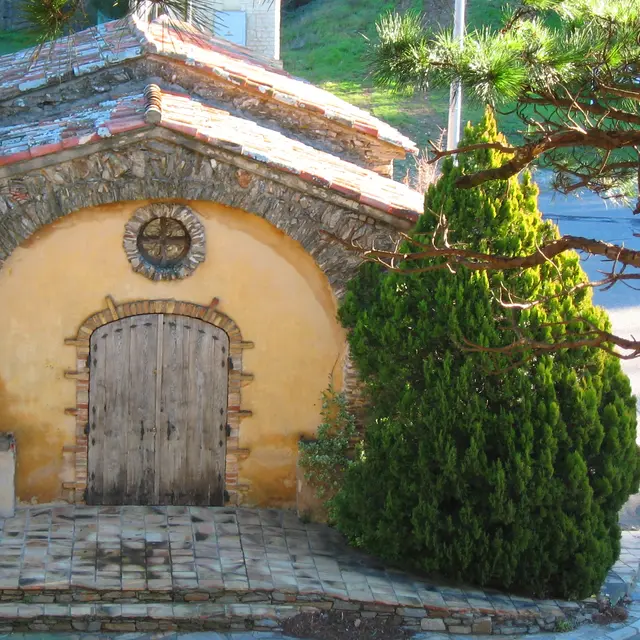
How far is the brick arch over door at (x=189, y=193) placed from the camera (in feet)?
35.8

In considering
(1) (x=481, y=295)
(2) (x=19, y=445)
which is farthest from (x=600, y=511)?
(2) (x=19, y=445)

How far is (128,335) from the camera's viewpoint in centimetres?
1159

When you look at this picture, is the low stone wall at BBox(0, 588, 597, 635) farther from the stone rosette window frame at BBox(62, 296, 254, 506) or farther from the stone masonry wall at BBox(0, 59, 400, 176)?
the stone masonry wall at BBox(0, 59, 400, 176)

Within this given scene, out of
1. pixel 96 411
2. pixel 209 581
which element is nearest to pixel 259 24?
pixel 96 411

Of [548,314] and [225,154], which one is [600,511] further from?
[225,154]

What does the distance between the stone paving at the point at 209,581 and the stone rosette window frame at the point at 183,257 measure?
258cm

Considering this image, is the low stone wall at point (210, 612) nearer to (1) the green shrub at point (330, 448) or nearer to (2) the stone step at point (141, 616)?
(2) the stone step at point (141, 616)

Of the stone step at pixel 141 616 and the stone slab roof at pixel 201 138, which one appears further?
the stone slab roof at pixel 201 138

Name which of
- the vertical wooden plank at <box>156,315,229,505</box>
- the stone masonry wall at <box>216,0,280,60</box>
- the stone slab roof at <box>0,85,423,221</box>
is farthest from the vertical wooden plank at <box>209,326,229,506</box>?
the stone masonry wall at <box>216,0,280,60</box>

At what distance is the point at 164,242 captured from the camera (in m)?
11.5

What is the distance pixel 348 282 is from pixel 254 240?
1.08 meters

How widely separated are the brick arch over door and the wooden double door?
1.33 m

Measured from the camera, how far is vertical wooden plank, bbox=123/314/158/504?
11.6m

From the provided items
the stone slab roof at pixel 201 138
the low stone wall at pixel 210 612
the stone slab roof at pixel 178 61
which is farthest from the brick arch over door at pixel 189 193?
the low stone wall at pixel 210 612
